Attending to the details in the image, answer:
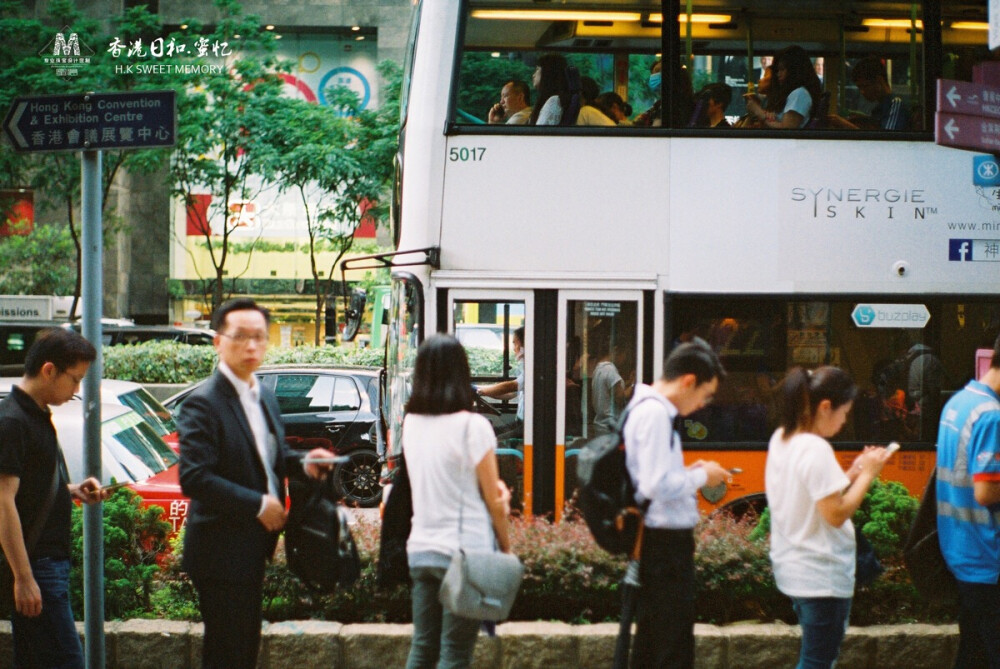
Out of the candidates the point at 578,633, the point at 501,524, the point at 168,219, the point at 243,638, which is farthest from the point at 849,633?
the point at 168,219

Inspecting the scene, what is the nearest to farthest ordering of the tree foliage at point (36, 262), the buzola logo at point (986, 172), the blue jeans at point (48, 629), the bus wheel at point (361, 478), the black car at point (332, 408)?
the blue jeans at point (48, 629)
the buzola logo at point (986, 172)
the bus wheel at point (361, 478)
the black car at point (332, 408)
the tree foliage at point (36, 262)

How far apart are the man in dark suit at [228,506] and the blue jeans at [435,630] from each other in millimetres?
613

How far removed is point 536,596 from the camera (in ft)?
19.9

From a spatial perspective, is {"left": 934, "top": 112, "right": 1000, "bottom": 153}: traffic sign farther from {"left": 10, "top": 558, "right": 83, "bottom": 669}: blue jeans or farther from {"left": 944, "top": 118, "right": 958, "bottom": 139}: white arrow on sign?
{"left": 10, "top": 558, "right": 83, "bottom": 669}: blue jeans

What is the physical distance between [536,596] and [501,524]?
2047 mm

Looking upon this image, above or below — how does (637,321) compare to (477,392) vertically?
above

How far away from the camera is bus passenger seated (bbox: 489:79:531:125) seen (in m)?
7.59

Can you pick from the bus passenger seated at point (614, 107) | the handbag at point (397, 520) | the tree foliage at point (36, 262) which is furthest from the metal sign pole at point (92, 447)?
the tree foliage at point (36, 262)

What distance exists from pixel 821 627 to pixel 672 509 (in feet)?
2.38

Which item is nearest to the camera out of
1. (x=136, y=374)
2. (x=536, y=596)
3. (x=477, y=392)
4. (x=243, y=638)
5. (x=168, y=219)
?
(x=243, y=638)

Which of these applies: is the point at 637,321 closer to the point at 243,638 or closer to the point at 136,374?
the point at 243,638

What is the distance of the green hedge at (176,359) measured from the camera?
20234mm

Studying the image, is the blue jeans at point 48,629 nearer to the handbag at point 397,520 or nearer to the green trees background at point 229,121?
the handbag at point 397,520

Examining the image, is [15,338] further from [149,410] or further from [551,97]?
[551,97]
